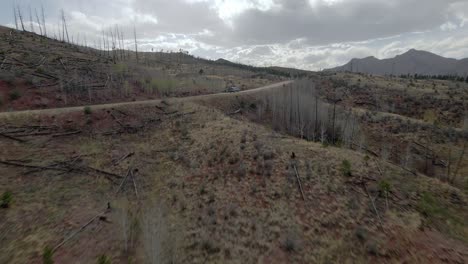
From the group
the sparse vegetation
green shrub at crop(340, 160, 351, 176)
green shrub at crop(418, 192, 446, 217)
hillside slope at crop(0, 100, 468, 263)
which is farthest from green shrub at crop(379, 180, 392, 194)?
→ the sparse vegetation

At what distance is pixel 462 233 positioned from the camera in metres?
9.72

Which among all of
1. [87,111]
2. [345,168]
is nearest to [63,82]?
[87,111]

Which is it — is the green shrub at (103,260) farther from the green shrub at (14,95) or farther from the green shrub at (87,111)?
the green shrub at (14,95)

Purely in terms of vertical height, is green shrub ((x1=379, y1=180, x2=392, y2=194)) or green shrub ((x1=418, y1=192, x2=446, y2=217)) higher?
green shrub ((x1=379, y1=180, x2=392, y2=194))

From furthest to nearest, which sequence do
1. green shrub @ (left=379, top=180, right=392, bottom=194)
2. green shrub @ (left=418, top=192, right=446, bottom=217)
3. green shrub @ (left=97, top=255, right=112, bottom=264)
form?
green shrub @ (left=379, top=180, right=392, bottom=194)
green shrub @ (left=418, top=192, right=446, bottom=217)
green shrub @ (left=97, top=255, right=112, bottom=264)

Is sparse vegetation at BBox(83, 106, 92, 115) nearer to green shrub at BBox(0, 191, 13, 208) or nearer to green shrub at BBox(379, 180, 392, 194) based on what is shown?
green shrub at BBox(0, 191, 13, 208)

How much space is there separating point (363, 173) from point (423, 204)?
3.04m

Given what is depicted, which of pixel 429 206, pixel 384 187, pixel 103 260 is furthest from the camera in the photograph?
pixel 384 187

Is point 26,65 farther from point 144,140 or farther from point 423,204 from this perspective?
point 423,204

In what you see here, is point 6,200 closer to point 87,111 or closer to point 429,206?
point 87,111

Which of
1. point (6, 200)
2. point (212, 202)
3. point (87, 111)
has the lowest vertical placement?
point (212, 202)

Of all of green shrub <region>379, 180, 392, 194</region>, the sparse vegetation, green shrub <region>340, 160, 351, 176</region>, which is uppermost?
the sparse vegetation

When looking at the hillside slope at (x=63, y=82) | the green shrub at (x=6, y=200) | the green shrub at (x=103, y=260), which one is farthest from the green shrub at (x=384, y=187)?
the hillside slope at (x=63, y=82)

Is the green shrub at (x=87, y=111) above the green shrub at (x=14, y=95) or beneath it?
beneath
